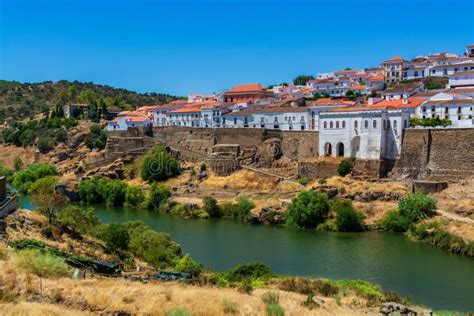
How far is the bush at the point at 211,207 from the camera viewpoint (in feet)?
135

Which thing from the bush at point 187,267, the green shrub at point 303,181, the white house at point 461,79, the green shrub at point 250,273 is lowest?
the green shrub at point 250,273

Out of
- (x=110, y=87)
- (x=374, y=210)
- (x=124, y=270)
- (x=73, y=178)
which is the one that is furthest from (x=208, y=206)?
(x=110, y=87)

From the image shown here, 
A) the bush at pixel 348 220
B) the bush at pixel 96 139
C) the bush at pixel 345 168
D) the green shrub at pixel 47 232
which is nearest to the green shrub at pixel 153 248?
the green shrub at pixel 47 232

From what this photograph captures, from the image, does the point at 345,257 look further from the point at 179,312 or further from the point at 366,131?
the point at 179,312

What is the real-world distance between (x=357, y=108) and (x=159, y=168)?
20281 mm

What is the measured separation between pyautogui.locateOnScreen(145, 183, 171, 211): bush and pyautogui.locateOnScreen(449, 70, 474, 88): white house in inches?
1237

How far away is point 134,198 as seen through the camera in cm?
4738

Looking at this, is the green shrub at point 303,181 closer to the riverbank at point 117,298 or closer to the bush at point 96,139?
the riverbank at point 117,298

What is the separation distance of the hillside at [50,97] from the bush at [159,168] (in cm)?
3734

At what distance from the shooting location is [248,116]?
54156 millimetres

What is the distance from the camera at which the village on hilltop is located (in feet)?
134

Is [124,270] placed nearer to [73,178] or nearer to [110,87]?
[73,178]

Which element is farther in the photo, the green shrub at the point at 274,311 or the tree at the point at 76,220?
the tree at the point at 76,220

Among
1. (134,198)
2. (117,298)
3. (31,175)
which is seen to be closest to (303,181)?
(134,198)
